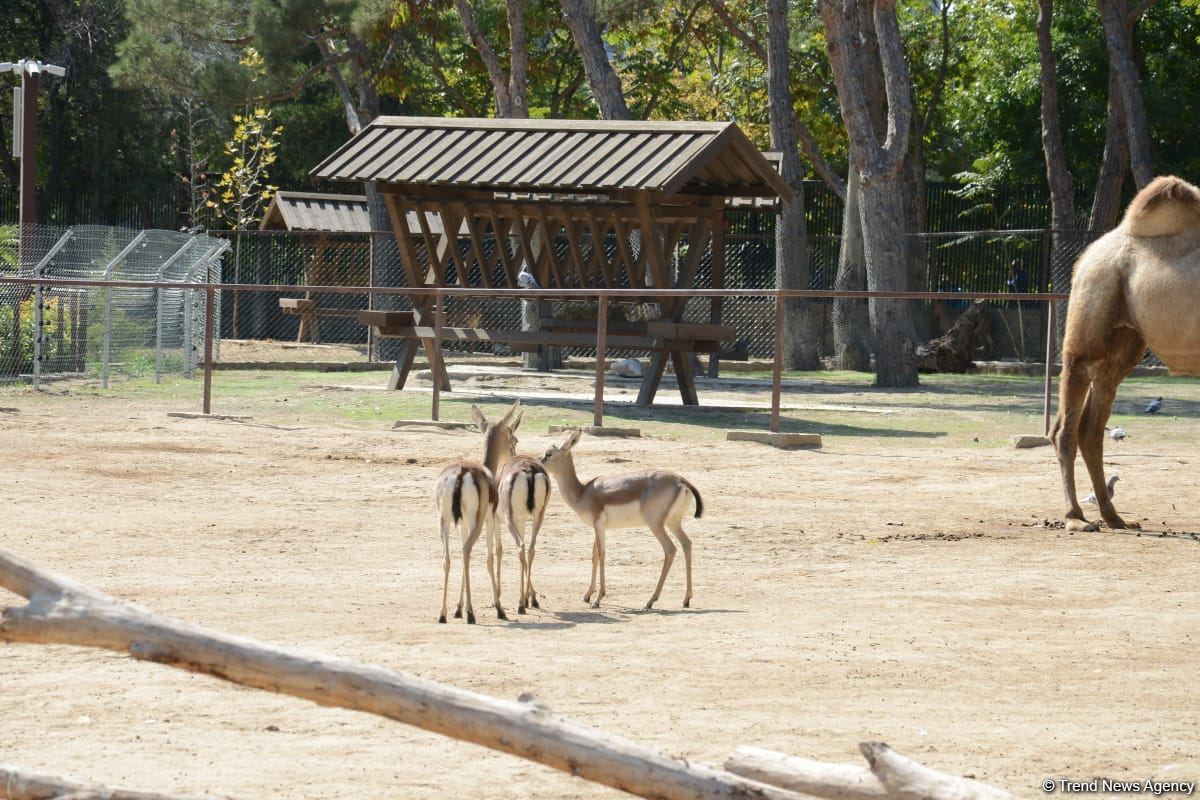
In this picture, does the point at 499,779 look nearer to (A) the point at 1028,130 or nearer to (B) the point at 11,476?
(B) the point at 11,476

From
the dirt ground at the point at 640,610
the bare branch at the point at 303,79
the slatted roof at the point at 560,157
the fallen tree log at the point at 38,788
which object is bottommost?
the dirt ground at the point at 640,610

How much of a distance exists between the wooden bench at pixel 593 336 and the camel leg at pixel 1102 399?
823cm

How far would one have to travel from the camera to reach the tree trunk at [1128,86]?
29.4m

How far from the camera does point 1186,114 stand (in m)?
35.2

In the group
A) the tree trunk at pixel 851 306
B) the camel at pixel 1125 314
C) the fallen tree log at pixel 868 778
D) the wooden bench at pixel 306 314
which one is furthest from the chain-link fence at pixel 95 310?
the fallen tree log at pixel 868 778

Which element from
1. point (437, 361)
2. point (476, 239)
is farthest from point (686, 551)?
point (476, 239)

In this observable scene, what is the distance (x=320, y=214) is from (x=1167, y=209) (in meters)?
27.7

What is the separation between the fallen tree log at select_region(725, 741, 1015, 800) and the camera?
3.90 metres

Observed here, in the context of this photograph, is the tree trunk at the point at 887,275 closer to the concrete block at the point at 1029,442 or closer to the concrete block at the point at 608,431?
the concrete block at the point at 1029,442

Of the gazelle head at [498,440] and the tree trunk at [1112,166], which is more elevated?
the tree trunk at [1112,166]

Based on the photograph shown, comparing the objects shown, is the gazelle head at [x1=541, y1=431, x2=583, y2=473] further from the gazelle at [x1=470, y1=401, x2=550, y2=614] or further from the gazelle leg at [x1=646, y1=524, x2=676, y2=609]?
the gazelle leg at [x1=646, y1=524, x2=676, y2=609]

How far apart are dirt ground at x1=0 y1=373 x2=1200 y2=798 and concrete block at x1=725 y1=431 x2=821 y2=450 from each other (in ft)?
0.94

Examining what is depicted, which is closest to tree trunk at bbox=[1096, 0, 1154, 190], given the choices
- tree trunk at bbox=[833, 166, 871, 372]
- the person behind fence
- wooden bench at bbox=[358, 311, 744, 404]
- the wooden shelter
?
the person behind fence

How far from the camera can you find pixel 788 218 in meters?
30.6
